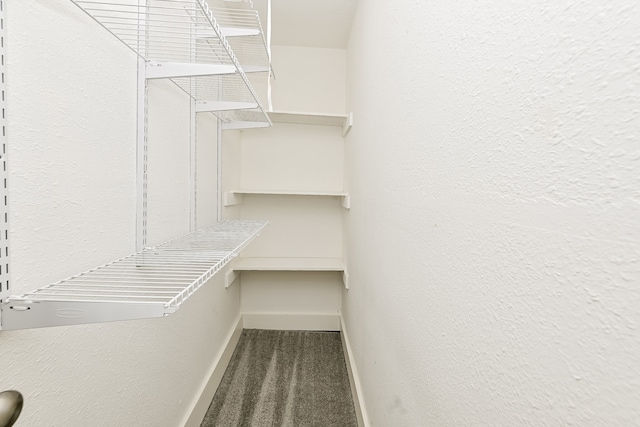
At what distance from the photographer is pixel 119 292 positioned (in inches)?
28.5

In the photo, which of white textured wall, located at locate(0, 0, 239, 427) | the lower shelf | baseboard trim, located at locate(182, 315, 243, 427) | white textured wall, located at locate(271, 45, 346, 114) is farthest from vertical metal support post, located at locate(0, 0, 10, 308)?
white textured wall, located at locate(271, 45, 346, 114)

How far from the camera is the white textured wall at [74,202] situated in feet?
2.07

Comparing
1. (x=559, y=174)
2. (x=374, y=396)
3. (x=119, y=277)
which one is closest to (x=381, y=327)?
(x=374, y=396)

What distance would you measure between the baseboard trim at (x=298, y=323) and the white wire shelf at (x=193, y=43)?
1.43 meters

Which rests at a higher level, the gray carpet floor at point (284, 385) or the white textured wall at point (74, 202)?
the white textured wall at point (74, 202)

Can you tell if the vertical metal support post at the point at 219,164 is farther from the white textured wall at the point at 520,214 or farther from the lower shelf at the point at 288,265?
the white textured wall at the point at 520,214

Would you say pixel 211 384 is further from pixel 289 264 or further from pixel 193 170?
pixel 193 170

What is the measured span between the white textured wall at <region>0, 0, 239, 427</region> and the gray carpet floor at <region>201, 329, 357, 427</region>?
0.59 meters

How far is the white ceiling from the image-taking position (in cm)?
199

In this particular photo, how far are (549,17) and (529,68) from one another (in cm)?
5

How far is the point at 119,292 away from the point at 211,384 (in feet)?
4.07

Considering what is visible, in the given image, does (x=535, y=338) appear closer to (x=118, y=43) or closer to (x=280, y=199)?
(x=118, y=43)

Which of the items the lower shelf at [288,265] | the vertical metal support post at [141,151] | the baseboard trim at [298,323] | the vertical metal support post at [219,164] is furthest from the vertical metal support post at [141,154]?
the baseboard trim at [298,323]

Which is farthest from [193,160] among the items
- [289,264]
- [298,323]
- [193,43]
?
[298,323]
